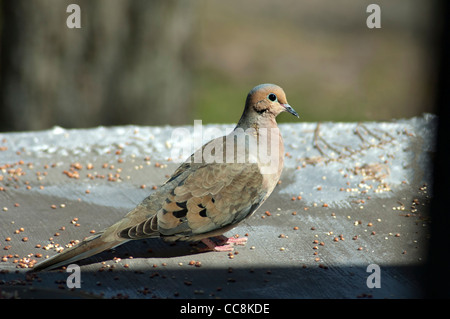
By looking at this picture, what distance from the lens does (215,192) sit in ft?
10.8

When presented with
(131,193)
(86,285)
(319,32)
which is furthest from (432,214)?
(319,32)

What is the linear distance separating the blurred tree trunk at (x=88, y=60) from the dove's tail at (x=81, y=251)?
165 inches

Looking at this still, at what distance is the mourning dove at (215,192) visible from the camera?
3146mm

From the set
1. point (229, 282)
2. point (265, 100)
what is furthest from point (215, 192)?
point (265, 100)

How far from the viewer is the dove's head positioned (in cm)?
350

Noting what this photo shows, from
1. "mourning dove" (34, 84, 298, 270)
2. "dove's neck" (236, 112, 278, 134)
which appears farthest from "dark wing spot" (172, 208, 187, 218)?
"dove's neck" (236, 112, 278, 134)

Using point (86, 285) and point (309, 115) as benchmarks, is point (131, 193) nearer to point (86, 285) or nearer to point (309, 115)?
point (86, 285)

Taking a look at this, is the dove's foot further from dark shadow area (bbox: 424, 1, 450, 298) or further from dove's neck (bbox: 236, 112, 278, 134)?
dark shadow area (bbox: 424, 1, 450, 298)

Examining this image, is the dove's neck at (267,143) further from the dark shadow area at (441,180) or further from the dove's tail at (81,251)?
the dark shadow area at (441,180)

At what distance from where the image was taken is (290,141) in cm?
484

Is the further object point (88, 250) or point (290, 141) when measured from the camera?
point (290, 141)

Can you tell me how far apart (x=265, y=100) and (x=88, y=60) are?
13.1 ft

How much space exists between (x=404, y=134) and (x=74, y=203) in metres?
2.42

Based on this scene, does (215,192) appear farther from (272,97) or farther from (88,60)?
(88,60)
